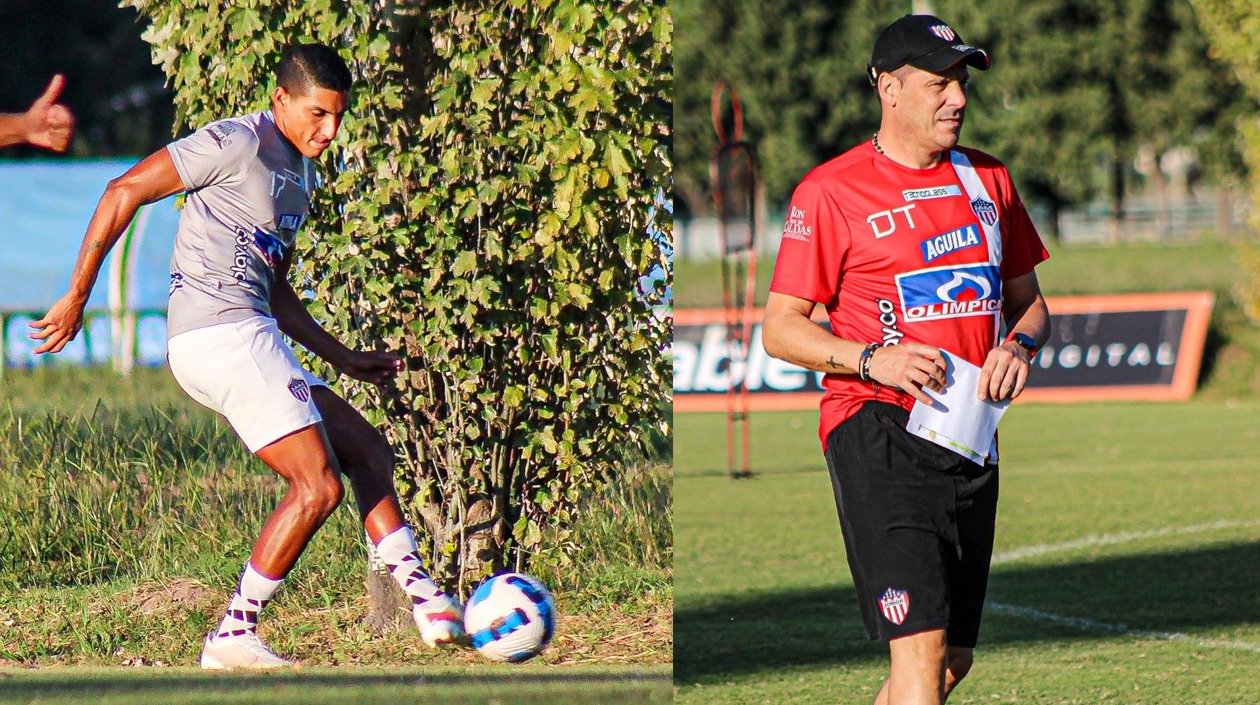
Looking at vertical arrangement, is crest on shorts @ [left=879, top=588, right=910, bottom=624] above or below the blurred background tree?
below

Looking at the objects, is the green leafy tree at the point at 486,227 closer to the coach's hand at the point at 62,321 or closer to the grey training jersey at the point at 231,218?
the grey training jersey at the point at 231,218

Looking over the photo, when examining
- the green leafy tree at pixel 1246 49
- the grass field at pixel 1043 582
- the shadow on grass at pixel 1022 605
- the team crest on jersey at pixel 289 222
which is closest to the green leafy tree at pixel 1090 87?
the green leafy tree at pixel 1246 49

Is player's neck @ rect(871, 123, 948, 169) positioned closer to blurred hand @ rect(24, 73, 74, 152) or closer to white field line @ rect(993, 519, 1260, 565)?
blurred hand @ rect(24, 73, 74, 152)

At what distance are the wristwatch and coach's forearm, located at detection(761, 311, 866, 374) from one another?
1.50ft

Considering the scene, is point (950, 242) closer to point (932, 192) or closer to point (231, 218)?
point (932, 192)

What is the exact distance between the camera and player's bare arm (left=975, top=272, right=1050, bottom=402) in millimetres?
3990

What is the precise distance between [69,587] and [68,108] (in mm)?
1490

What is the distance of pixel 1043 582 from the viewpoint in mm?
→ 8664

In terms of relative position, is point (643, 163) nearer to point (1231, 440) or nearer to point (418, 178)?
point (418, 178)

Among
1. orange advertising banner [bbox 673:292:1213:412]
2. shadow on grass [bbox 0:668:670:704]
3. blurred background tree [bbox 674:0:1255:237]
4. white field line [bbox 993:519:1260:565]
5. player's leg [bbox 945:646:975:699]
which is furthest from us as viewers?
blurred background tree [bbox 674:0:1255:237]

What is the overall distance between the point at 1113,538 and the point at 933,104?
6.69 m

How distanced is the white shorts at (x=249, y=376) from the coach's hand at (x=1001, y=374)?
202cm

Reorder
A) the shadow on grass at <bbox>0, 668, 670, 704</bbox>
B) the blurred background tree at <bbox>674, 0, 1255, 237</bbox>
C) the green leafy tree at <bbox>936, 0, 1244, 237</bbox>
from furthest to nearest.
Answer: the blurred background tree at <bbox>674, 0, 1255, 237</bbox>
the green leafy tree at <bbox>936, 0, 1244, 237</bbox>
the shadow on grass at <bbox>0, 668, 670, 704</bbox>

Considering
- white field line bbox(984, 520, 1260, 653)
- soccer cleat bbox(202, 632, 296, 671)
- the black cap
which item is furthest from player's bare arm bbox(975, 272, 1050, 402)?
white field line bbox(984, 520, 1260, 653)
